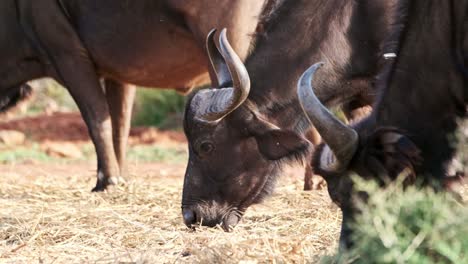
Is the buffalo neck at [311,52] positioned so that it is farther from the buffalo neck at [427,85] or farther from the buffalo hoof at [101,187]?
the buffalo hoof at [101,187]

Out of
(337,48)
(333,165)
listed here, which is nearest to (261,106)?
(337,48)

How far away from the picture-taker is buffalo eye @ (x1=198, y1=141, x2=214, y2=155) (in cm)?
813

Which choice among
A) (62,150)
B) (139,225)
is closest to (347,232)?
(139,225)

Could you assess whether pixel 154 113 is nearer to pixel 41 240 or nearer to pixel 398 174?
pixel 41 240

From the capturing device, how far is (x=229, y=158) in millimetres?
8117

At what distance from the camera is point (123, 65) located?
10.6 meters

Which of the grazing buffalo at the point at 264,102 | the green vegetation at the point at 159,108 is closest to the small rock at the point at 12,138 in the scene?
the green vegetation at the point at 159,108

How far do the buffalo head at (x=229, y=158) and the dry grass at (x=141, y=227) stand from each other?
19 centimetres

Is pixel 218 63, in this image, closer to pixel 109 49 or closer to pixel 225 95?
pixel 225 95

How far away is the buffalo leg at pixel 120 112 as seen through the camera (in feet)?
37.8

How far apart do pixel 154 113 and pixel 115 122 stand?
23.5ft

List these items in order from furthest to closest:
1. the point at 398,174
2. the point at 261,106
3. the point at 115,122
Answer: the point at 115,122
the point at 261,106
the point at 398,174

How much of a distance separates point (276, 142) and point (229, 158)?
1.14 feet

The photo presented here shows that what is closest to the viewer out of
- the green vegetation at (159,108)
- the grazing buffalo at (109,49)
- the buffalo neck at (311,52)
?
the buffalo neck at (311,52)
